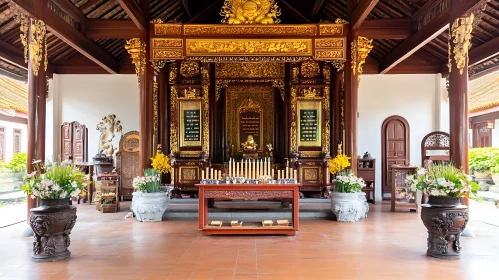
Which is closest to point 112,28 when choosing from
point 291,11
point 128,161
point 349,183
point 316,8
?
point 128,161

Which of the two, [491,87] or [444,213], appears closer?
[444,213]

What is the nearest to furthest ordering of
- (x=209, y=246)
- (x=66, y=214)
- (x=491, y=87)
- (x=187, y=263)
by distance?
1. (x=187, y=263)
2. (x=66, y=214)
3. (x=209, y=246)
4. (x=491, y=87)

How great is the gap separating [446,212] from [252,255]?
2.41 metres

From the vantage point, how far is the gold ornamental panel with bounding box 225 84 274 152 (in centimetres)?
1080

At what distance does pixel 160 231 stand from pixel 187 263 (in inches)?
82.6

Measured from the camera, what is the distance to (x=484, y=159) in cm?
1205

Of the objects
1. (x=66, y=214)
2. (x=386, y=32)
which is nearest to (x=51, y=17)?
(x=66, y=214)

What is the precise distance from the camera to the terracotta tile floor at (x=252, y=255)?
13.8 feet

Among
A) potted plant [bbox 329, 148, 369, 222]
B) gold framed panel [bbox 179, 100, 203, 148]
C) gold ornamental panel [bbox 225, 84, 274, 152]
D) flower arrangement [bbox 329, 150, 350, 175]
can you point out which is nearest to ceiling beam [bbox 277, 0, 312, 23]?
gold ornamental panel [bbox 225, 84, 274, 152]

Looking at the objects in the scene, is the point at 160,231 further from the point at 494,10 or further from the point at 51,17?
the point at 494,10

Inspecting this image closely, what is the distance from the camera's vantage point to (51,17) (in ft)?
22.3

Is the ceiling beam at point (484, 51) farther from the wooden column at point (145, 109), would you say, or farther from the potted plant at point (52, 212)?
the potted plant at point (52, 212)

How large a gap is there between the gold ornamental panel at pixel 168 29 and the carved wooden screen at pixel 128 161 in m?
3.34

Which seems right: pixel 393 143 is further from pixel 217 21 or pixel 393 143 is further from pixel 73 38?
pixel 73 38
